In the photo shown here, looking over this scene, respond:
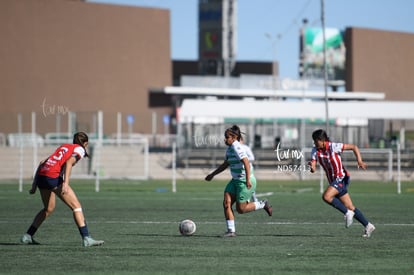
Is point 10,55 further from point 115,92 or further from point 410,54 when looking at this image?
point 410,54

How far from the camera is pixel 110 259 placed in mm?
13602

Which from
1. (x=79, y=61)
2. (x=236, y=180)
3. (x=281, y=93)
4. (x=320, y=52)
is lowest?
(x=236, y=180)

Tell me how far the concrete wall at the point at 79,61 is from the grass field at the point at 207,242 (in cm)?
3381

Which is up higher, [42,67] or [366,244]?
[42,67]

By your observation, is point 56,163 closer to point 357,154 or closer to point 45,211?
point 45,211

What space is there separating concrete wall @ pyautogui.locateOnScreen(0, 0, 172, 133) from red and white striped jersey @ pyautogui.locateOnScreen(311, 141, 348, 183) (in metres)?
41.1

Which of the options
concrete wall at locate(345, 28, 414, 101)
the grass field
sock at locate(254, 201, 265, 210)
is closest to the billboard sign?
concrete wall at locate(345, 28, 414, 101)

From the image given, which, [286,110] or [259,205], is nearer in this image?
[259,205]

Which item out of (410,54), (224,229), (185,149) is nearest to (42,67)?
(185,149)

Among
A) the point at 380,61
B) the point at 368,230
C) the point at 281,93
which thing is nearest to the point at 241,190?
the point at 368,230

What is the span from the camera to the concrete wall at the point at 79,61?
62.4m

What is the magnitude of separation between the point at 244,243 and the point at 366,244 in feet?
6.18

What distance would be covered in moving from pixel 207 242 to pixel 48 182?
8.86 ft

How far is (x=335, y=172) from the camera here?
1745 centimetres
